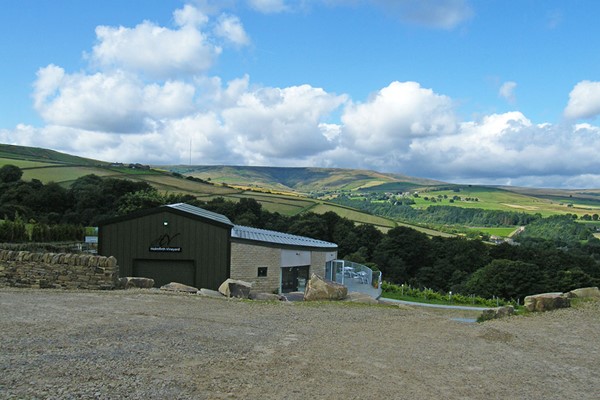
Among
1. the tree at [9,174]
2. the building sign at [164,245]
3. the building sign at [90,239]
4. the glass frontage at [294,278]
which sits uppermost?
the tree at [9,174]

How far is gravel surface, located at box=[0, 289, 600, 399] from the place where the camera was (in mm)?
7625

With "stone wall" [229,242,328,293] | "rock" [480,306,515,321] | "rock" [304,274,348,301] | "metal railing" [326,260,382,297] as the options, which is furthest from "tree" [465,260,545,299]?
"rock" [480,306,515,321]

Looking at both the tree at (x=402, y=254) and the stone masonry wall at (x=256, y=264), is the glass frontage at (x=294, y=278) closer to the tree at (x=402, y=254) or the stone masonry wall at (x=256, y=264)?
the stone masonry wall at (x=256, y=264)

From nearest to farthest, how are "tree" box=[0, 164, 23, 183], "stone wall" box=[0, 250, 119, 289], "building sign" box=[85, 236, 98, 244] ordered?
1. "stone wall" box=[0, 250, 119, 289]
2. "building sign" box=[85, 236, 98, 244]
3. "tree" box=[0, 164, 23, 183]

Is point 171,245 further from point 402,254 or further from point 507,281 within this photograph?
point 402,254

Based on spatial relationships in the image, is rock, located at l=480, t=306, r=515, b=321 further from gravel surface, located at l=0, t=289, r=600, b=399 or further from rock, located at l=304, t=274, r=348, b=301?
rock, located at l=304, t=274, r=348, b=301

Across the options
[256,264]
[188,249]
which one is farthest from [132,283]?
[256,264]

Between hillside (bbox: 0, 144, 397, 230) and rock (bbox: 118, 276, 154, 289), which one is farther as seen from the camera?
hillside (bbox: 0, 144, 397, 230)

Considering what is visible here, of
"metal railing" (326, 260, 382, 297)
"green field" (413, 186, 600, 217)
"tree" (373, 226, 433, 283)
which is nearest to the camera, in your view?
"metal railing" (326, 260, 382, 297)

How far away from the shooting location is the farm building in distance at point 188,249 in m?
26.3

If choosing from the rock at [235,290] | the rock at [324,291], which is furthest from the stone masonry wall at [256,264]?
the rock at [324,291]

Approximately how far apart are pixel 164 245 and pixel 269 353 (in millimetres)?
18243

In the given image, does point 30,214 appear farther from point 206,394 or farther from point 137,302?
point 206,394

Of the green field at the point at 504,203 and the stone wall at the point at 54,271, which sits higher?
the stone wall at the point at 54,271
